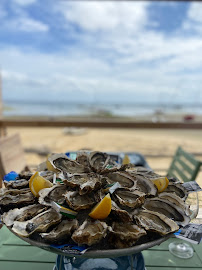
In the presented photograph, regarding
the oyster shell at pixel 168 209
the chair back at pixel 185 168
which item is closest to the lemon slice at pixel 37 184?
the oyster shell at pixel 168 209

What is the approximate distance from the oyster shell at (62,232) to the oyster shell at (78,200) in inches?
1.6

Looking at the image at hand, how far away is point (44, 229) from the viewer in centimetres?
52

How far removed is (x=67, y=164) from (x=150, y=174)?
33 cm

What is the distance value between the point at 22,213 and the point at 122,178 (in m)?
0.33

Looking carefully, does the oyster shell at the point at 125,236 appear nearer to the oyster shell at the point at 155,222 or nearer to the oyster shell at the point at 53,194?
the oyster shell at the point at 155,222

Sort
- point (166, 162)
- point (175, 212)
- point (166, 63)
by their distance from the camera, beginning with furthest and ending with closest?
point (166, 63) → point (166, 162) → point (175, 212)

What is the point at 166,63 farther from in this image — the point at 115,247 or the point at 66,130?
the point at 115,247

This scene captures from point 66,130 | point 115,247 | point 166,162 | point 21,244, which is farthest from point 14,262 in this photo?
point 66,130

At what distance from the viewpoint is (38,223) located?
548 millimetres

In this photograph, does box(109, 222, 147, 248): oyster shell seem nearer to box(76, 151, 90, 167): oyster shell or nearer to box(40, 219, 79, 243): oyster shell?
box(40, 219, 79, 243): oyster shell

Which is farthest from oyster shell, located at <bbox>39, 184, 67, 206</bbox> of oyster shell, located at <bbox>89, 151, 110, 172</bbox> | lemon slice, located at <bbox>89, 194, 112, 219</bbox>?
oyster shell, located at <bbox>89, 151, 110, 172</bbox>

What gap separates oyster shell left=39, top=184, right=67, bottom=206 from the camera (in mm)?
603

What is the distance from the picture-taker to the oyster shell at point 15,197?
2.05 feet

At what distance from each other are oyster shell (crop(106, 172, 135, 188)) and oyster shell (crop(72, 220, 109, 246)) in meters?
0.20
